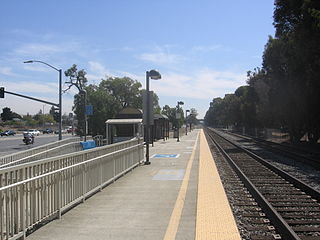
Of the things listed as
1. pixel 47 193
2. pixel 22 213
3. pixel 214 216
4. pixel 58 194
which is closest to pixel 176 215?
pixel 214 216

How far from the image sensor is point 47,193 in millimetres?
6734

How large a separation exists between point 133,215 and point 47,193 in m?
1.67

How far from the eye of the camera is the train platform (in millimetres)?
6219

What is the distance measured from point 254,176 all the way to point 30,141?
33024mm

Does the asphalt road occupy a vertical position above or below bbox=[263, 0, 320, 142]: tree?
below

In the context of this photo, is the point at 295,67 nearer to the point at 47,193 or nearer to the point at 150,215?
the point at 150,215

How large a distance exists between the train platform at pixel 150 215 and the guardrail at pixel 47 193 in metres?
0.21

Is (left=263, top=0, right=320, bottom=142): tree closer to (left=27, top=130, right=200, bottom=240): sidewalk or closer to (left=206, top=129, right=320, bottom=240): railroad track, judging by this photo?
(left=206, top=129, right=320, bottom=240): railroad track

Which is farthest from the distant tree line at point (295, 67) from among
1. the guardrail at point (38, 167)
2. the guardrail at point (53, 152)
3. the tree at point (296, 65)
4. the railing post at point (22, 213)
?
the railing post at point (22, 213)

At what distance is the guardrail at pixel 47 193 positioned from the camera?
5426mm

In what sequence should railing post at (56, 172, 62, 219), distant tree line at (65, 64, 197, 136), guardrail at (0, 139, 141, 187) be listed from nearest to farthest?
guardrail at (0, 139, 141, 187) < railing post at (56, 172, 62, 219) < distant tree line at (65, 64, 197, 136)

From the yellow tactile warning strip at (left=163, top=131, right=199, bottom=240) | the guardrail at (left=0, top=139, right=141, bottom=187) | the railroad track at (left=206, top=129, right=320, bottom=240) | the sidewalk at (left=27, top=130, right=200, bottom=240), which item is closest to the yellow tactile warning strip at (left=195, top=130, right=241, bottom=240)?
the sidewalk at (left=27, top=130, right=200, bottom=240)

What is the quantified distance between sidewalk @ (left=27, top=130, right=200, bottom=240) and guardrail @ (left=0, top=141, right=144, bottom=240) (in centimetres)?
21

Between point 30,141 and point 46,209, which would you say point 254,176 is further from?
point 30,141
